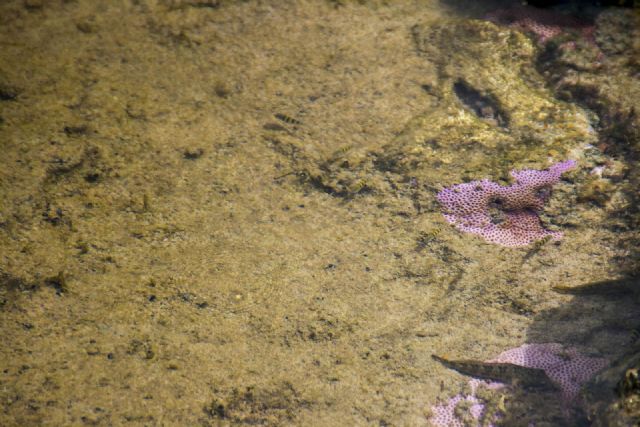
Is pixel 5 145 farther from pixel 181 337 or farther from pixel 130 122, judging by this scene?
pixel 181 337

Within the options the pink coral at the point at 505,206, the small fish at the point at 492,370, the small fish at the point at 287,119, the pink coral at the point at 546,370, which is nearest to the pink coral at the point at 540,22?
the pink coral at the point at 505,206

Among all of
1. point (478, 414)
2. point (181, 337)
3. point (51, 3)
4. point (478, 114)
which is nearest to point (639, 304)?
point (478, 414)

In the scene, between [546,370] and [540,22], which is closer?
[546,370]

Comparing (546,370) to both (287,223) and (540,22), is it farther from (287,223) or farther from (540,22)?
(540,22)

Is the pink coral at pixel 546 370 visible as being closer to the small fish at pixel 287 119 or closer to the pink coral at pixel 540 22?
the small fish at pixel 287 119

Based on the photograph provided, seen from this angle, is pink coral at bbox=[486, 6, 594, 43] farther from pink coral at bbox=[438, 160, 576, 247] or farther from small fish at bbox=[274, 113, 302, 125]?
small fish at bbox=[274, 113, 302, 125]

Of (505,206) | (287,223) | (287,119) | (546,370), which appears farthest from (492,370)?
(287,119)
